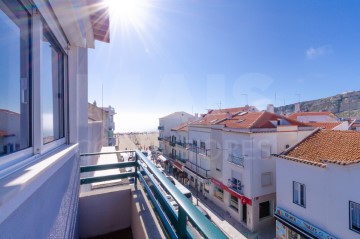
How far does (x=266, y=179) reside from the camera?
11.9 m

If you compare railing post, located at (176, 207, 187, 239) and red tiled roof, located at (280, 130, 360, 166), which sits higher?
railing post, located at (176, 207, 187, 239)

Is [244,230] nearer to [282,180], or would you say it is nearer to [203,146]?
[282,180]

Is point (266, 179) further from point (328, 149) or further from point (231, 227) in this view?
point (328, 149)

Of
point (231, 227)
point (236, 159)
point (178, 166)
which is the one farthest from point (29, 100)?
point (178, 166)

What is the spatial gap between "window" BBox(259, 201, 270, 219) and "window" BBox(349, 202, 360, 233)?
5.87 meters

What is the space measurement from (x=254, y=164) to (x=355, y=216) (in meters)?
5.35

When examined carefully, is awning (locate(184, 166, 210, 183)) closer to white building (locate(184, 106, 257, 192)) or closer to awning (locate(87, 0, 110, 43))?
white building (locate(184, 106, 257, 192))

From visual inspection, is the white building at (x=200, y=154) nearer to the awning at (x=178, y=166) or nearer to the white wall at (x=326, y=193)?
the awning at (x=178, y=166)

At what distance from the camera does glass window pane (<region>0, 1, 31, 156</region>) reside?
959 mm

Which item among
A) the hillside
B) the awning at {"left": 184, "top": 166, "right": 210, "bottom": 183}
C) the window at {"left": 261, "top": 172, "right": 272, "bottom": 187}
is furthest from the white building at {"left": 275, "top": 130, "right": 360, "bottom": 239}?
the hillside

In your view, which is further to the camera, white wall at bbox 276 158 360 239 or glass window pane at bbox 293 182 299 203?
glass window pane at bbox 293 182 299 203

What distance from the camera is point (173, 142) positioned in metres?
24.9

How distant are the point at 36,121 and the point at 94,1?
189 cm

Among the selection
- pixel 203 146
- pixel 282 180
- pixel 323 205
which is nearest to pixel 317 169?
pixel 323 205
